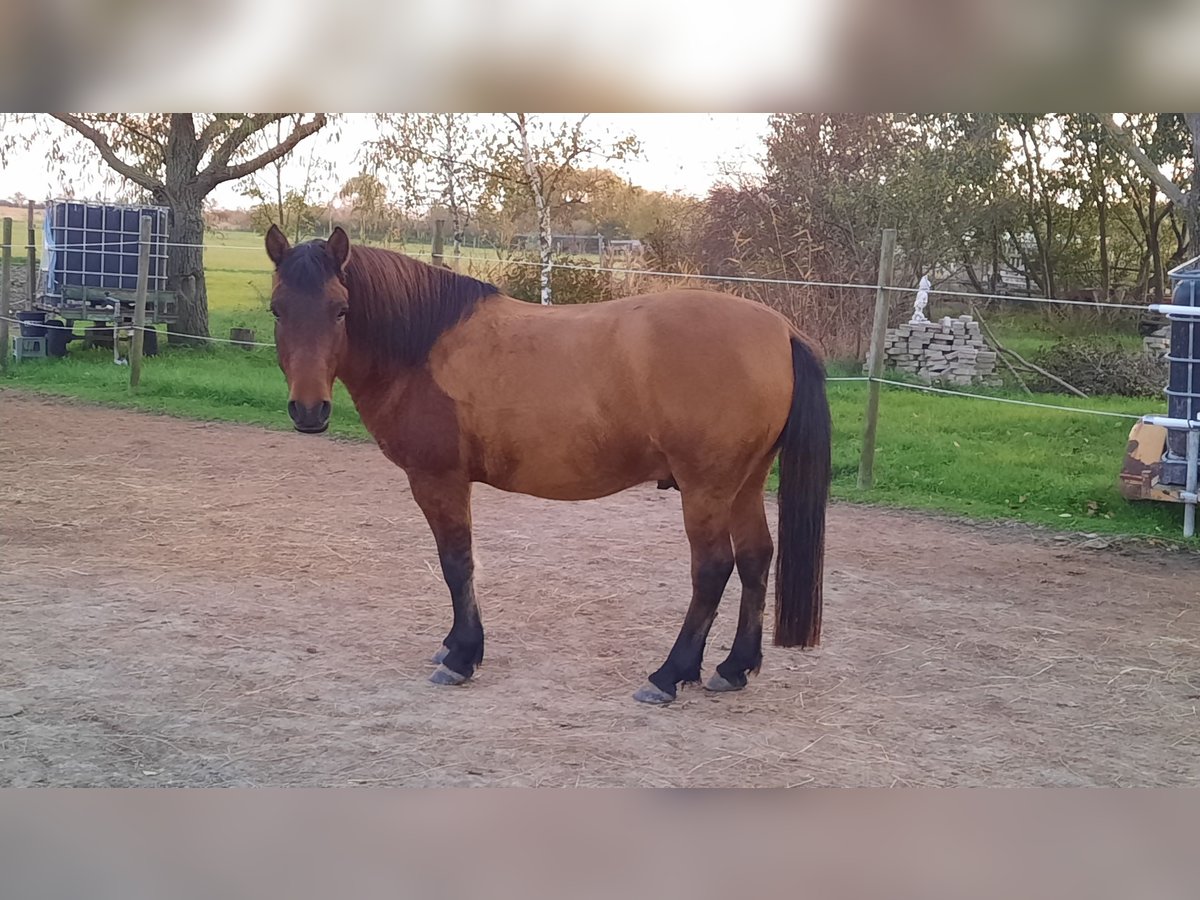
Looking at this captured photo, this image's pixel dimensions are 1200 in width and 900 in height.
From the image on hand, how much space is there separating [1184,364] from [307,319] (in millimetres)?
4351

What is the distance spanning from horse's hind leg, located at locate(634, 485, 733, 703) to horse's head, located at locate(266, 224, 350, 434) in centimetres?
109

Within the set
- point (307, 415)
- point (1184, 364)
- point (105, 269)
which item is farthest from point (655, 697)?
point (105, 269)

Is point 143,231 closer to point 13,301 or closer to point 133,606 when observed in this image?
point 133,606

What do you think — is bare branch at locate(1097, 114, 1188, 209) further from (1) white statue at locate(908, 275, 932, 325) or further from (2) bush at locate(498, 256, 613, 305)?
(2) bush at locate(498, 256, 613, 305)

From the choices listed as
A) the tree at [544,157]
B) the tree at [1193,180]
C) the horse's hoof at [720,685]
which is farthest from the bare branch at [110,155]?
the tree at [1193,180]

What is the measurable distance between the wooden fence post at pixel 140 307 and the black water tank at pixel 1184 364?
4.88m

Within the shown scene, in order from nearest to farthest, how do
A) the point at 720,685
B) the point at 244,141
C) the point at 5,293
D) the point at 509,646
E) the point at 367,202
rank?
the point at 720,685, the point at 509,646, the point at 244,141, the point at 367,202, the point at 5,293

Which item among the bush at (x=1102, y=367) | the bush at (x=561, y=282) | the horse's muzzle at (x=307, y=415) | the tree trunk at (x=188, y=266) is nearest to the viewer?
the horse's muzzle at (x=307, y=415)

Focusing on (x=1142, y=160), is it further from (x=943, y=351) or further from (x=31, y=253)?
(x=31, y=253)

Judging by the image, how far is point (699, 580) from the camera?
290cm

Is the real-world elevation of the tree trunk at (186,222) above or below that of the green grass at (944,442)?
above

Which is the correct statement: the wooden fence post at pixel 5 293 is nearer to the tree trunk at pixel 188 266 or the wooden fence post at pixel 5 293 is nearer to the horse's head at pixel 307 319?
the tree trunk at pixel 188 266

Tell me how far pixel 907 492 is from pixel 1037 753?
2.49 meters

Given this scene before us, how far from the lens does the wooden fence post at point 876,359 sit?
4.80 m
